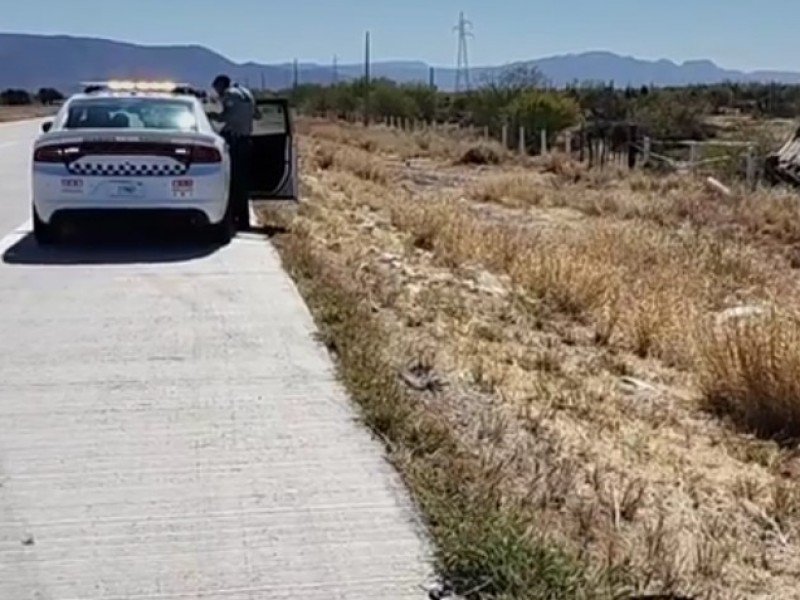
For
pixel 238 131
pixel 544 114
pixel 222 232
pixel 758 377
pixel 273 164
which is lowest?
pixel 758 377

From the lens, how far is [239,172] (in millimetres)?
12406

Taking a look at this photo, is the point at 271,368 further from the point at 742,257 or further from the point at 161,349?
the point at 742,257

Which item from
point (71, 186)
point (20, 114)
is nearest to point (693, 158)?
point (71, 186)

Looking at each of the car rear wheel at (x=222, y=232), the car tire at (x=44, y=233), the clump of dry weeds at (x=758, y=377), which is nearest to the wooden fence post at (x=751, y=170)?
the car rear wheel at (x=222, y=232)

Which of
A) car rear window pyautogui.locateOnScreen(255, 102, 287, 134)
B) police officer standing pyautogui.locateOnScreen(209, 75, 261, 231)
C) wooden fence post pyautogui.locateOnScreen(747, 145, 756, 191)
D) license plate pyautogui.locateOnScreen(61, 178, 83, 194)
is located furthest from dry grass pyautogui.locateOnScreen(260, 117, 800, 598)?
wooden fence post pyautogui.locateOnScreen(747, 145, 756, 191)

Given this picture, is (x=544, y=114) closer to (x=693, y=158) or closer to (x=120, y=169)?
(x=693, y=158)

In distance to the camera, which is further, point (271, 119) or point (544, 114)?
point (544, 114)

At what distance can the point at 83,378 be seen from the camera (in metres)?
6.49

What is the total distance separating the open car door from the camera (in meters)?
12.7

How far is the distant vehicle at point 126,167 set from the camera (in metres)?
10.7

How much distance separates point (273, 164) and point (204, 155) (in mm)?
1969

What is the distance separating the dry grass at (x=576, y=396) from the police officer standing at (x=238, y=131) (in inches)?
29.5

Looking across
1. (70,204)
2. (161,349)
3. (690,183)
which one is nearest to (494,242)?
(70,204)

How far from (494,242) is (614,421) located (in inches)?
287
